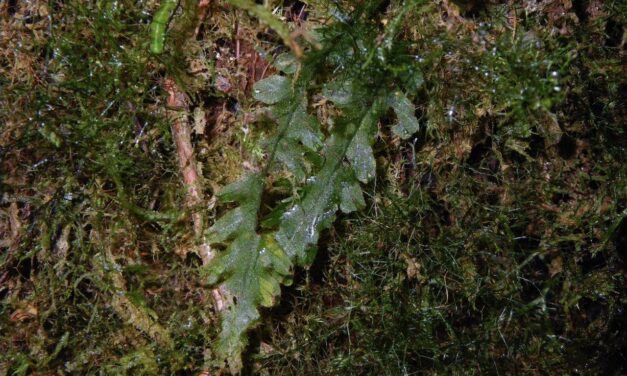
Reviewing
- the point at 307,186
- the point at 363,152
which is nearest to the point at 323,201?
the point at 307,186

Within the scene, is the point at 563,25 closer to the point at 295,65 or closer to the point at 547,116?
the point at 547,116

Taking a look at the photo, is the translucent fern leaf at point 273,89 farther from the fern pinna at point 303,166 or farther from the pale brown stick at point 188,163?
the pale brown stick at point 188,163

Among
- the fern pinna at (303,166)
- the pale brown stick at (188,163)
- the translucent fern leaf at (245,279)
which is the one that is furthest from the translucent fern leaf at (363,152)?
the pale brown stick at (188,163)

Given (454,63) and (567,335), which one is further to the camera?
(567,335)

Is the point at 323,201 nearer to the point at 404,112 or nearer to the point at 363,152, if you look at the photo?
the point at 363,152

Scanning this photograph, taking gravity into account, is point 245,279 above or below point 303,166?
below

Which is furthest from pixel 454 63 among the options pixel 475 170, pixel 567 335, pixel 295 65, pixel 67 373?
pixel 67 373

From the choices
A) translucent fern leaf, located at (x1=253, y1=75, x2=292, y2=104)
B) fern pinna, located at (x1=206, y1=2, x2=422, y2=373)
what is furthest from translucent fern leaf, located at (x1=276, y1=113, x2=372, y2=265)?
translucent fern leaf, located at (x1=253, y1=75, x2=292, y2=104)
